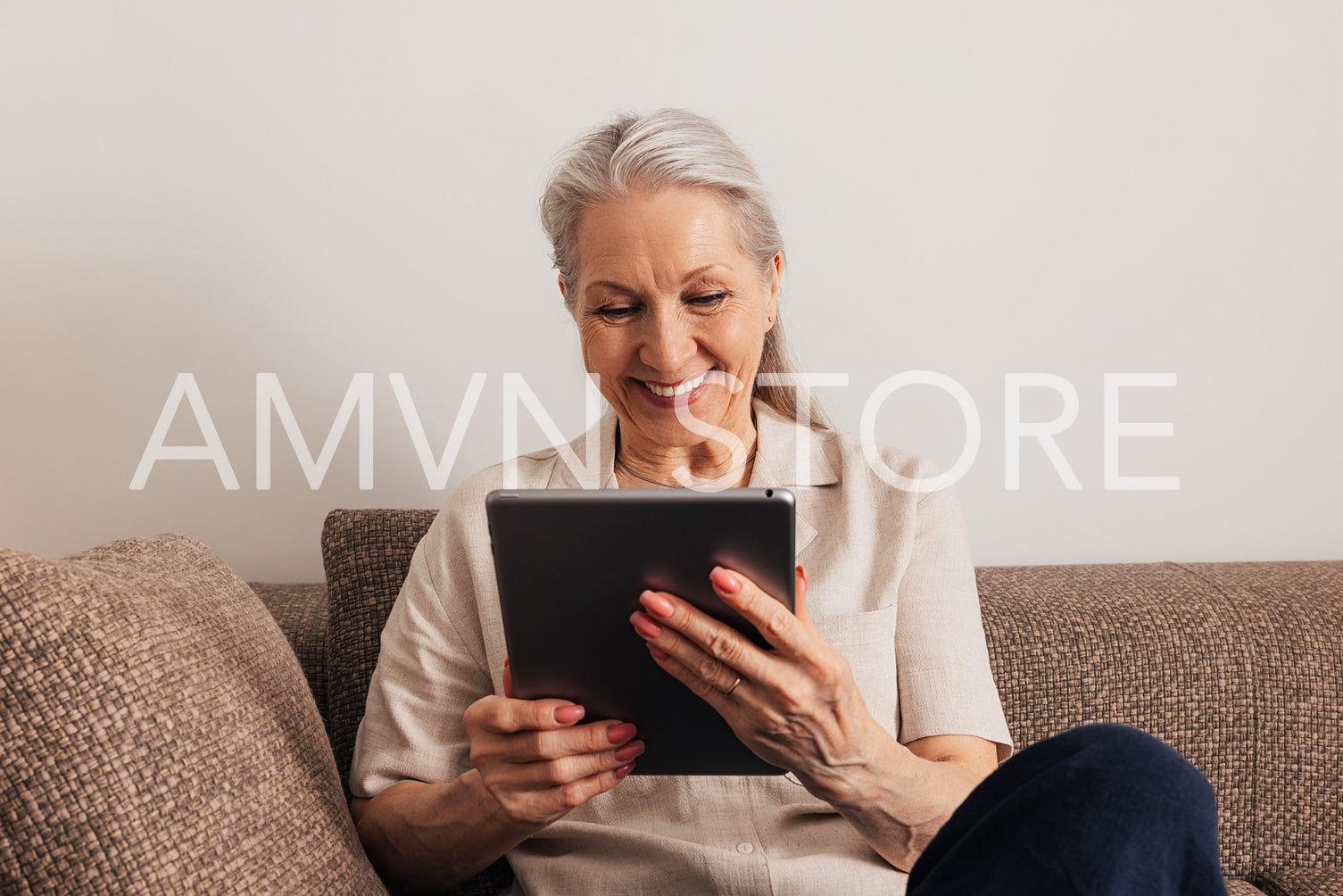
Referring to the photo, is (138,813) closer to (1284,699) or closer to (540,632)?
(540,632)

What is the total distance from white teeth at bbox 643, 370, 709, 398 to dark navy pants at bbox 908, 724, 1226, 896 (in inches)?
25.2

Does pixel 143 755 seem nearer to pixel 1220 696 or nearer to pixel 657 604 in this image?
pixel 657 604

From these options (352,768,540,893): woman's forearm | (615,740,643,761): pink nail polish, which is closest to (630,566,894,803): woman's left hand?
(615,740,643,761): pink nail polish

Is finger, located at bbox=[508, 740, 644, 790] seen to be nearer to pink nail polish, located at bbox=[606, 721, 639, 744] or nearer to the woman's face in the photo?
pink nail polish, located at bbox=[606, 721, 639, 744]

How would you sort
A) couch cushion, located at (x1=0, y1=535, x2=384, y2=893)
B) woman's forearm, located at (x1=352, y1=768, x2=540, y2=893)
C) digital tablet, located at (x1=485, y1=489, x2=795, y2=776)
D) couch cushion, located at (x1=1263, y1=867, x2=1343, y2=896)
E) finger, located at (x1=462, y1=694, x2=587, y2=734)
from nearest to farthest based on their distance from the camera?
couch cushion, located at (x1=0, y1=535, x2=384, y2=893) → digital tablet, located at (x1=485, y1=489, x2=795, y2=776) → finger, located at (x1=462, y1=694, x2=587, y2=734) → woman's forearm, located at (x1=352, y1=768, x2=540, y2=893) → couch cushion, located at (x1=1263, y1=867, x2=1343, y2=896)

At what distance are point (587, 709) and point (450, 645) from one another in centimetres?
33

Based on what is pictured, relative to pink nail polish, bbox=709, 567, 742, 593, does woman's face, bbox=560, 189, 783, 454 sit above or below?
above

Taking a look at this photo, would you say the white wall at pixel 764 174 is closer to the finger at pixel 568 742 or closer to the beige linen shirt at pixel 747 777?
the beige linen shirt at pixel 747 777

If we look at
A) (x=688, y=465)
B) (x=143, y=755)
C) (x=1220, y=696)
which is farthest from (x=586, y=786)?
(x=1220, y=696)

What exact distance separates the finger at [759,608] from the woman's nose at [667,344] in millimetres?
435

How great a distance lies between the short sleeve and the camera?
3.73 feet

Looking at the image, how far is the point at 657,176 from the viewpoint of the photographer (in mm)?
1197

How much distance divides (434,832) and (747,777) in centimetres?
38

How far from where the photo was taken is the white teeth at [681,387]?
124 cm
